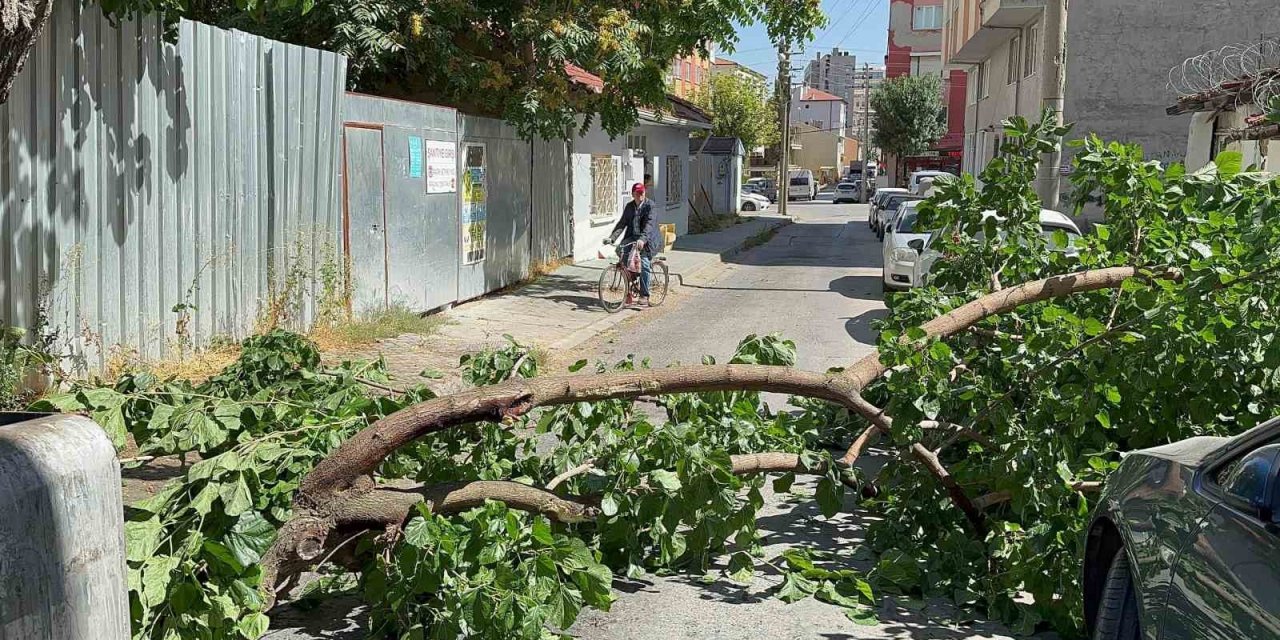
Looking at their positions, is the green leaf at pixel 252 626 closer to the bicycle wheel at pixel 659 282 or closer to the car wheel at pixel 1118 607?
the car wheel at pixel 1118 607

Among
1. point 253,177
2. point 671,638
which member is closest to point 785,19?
point 253,177

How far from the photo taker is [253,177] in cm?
1061

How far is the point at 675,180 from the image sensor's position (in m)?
30.8

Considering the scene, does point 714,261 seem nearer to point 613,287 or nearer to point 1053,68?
point 613,287

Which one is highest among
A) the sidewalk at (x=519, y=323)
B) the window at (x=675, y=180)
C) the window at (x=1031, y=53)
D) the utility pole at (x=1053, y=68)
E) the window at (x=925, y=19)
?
the window at (x=925, y=19)

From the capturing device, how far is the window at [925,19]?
8500cm

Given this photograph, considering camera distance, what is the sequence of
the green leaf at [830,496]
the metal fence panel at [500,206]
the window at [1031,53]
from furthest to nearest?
the window at [1031,53], the metal fence panel at [500,206], the green leaf at [830,496]

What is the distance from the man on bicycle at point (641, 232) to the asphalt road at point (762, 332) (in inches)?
23.0

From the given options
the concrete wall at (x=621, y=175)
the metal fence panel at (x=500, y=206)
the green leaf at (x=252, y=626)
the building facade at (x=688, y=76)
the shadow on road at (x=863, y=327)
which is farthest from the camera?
the building facade at (x=688, y=76)

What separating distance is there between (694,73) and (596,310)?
78.8 metres

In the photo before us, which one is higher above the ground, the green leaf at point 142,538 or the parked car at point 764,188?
the parked car at point 764,188

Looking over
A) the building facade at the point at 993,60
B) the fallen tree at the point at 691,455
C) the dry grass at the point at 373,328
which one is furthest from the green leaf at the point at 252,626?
the building facade at the point at 993,60

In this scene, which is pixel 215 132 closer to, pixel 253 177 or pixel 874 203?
pixel 253 177

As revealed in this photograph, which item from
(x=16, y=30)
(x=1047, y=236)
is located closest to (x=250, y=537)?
(x=16, y=30)
